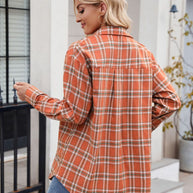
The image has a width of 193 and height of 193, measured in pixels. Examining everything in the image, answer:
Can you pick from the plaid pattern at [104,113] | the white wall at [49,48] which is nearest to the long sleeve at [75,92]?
the plaid pattern at [104,113]

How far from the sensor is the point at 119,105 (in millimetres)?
1705

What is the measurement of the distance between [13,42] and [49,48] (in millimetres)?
1790

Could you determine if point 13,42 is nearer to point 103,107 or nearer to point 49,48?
point 49,48

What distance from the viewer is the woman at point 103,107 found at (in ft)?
5.38

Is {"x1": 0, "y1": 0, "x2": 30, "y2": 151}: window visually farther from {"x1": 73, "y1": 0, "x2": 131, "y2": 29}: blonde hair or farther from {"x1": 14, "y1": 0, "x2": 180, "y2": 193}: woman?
{"x1": 73, "y1": 0, "x2": 131, "y2": 29}: blonde hair

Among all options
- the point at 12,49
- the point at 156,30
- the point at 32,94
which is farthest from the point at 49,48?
the point at 12,49

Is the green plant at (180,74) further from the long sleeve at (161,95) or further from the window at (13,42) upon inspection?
the long sleeve at (161,95)

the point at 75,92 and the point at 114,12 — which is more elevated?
the point at 114,12

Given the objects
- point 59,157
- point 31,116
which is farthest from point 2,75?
point 59,157

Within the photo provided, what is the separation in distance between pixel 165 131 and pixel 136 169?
355 centimetres

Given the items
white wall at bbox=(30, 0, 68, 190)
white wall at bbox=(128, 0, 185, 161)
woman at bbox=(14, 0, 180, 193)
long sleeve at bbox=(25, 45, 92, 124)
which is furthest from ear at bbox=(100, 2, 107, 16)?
white wall at bbox=(128, 0, 185, 161)

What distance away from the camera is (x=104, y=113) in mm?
1679

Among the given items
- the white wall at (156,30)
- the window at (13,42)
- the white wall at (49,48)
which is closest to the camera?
the white wall at (49,48)

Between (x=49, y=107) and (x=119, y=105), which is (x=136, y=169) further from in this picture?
(x=49, y=107)
